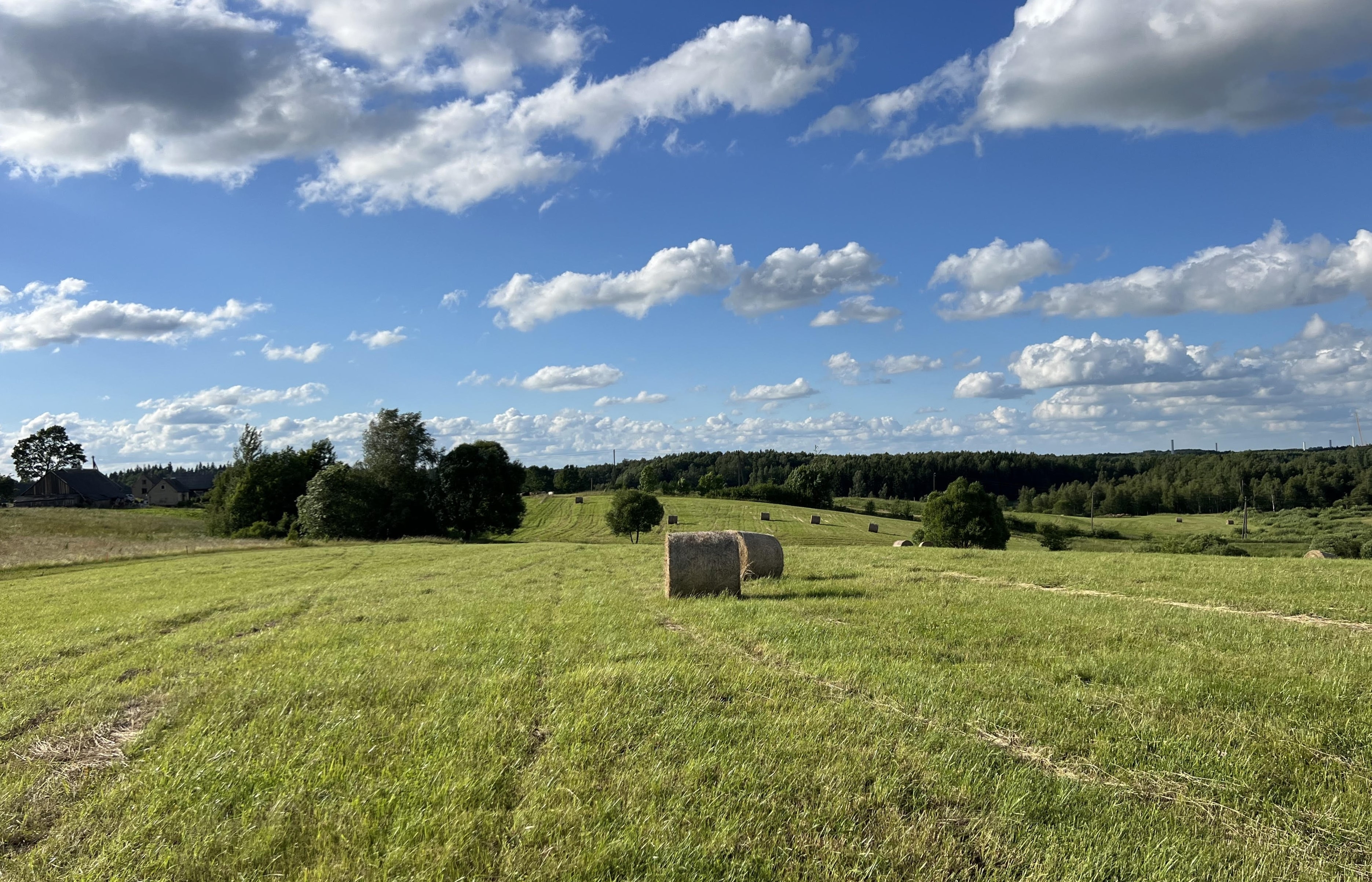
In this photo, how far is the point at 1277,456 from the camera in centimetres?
16600

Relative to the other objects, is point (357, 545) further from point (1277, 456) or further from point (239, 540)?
point (1277, 456)

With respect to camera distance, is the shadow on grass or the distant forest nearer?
the shadow on grass

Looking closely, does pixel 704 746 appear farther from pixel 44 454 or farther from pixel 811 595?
pixel 44 454

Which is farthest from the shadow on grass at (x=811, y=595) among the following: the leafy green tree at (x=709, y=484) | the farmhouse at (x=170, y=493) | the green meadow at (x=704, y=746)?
the farmhouse at (x=170, y=493)

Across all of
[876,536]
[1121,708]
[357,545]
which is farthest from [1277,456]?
[1121,708]

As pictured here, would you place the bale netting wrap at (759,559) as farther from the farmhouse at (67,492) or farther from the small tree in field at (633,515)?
the farmhouse at (67,492)

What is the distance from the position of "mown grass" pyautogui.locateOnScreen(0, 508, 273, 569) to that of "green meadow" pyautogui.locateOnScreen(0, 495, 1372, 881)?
37612 mm


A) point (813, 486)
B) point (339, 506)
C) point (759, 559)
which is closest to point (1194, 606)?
point (759, 559)

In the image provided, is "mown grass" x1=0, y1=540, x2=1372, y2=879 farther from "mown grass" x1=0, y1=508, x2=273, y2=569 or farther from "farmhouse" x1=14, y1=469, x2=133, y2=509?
"farmhouse" x1=14, y1=469, x2=133, y2=509

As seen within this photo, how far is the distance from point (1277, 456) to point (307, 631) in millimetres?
207434

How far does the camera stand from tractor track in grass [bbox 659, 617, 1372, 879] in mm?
4852

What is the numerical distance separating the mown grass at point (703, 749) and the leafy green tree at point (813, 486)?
123 metres

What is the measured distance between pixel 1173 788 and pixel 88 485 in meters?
156

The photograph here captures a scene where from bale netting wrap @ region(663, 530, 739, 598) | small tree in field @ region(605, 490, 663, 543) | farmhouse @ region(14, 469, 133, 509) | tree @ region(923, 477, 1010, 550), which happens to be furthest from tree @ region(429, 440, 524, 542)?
farmhouse @ region(14, 469, 133, 509)
